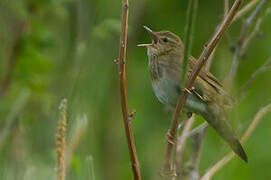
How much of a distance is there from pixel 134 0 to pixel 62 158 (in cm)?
290

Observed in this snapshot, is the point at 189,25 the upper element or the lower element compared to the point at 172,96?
upper

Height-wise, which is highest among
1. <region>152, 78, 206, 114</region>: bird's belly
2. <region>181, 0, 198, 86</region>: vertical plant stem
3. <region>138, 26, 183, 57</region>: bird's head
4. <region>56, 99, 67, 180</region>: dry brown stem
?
<region>138, 26, 183, 57</region>: bird's head

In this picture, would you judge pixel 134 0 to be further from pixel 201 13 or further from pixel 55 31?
pixel 201 13

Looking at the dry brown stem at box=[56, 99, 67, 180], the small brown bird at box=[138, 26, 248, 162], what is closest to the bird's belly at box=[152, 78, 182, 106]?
the small brown bird at box=[138, 26, 248, 162]

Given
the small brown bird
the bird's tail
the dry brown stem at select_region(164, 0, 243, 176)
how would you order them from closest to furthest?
the dry brown stem at select_region(164, 0, 243, 176)
the bird's tail
the small brown bird

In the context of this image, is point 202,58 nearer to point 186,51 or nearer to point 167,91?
point 186,51

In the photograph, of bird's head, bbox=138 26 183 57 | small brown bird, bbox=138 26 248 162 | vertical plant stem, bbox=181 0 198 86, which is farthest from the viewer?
bird's head, bbox=138 26 183 57

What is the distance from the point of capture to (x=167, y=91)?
352 centimetres

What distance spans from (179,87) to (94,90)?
53 centimetres

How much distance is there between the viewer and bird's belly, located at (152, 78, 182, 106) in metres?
3.49

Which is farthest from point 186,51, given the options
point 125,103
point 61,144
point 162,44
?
point 162,44

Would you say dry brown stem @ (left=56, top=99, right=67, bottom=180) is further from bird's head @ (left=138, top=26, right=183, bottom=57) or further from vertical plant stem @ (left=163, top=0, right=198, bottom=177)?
bird's head @ (left=138, top=26, right=183, bottom=57)

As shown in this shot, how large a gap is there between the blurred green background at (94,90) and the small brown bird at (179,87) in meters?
0.14

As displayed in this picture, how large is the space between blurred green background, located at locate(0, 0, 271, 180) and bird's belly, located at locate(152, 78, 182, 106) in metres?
0.32
